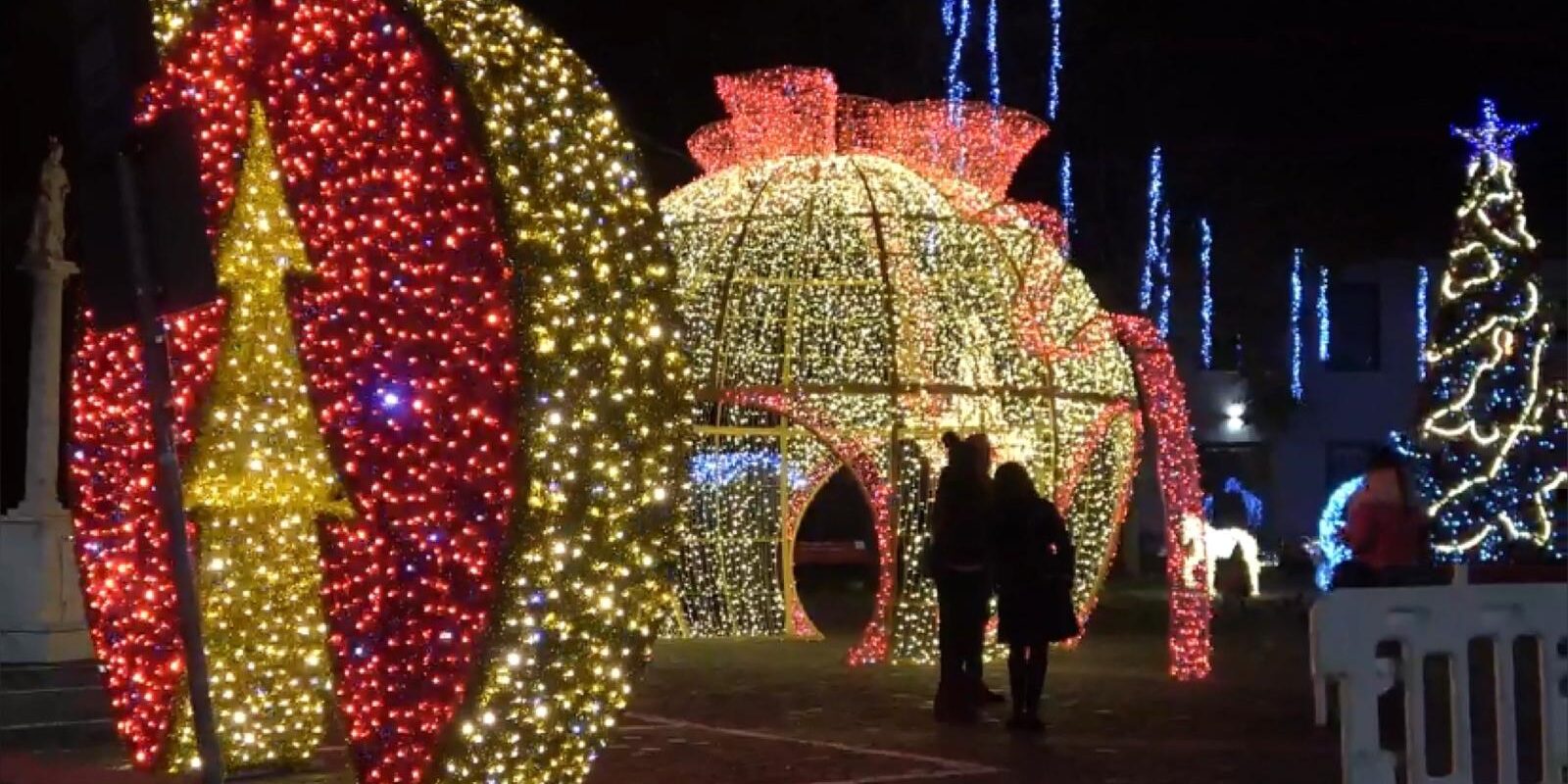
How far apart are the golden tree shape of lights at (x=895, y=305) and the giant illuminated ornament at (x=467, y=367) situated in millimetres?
9525

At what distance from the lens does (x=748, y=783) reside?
1134 centimetres

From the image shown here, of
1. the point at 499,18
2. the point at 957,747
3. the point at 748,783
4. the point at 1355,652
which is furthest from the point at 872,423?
the point at 1355,652

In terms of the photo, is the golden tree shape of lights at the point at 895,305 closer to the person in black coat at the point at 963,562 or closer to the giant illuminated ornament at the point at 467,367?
the person in black coat at the point at 963,562

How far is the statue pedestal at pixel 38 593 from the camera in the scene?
1936 centimetres

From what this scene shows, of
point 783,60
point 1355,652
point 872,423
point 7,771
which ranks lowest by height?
point 7,771

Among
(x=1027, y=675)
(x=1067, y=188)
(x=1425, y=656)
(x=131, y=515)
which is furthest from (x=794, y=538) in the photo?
(x=1425, y=656)

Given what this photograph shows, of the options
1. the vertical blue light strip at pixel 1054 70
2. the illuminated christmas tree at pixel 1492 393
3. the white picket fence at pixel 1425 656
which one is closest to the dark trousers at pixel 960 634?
the white picket fence at pixel 1425 656

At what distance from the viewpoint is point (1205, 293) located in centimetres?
4100

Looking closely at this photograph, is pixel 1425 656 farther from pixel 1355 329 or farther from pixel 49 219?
pixel 1355 329

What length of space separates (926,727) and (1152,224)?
69.1ft

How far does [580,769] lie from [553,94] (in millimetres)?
2715

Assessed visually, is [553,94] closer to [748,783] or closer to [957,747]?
[748,783]

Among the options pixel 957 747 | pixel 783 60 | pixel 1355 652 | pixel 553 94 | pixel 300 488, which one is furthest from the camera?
pixel 783 60

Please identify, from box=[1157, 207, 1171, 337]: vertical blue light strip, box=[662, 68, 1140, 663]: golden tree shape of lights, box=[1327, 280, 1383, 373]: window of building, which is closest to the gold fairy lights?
box=[662, 68, 1140, 663]: golden tree shape of lights
